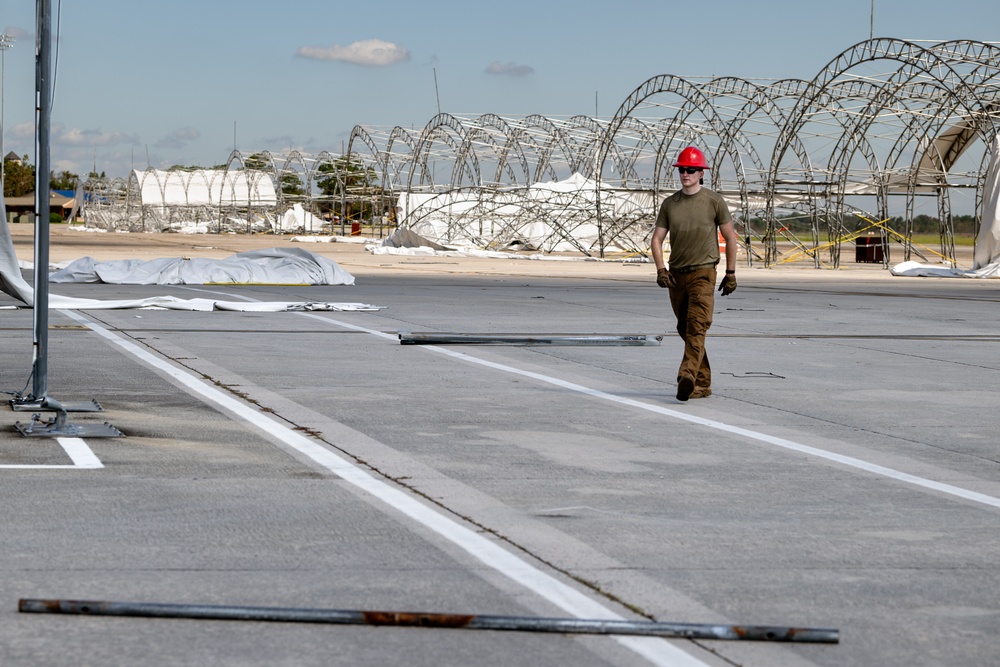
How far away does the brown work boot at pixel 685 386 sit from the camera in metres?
10.9

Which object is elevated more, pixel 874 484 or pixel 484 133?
pixel 484 133

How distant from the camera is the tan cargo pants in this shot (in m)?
11.1

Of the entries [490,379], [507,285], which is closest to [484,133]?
[507,285]

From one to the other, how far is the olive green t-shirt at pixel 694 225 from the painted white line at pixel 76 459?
16.9 feet

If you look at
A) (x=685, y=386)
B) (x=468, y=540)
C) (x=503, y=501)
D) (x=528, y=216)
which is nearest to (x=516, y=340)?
(x=685, y=386)

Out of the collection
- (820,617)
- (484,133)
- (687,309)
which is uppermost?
(484,133)

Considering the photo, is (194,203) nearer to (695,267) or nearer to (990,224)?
(990,224)

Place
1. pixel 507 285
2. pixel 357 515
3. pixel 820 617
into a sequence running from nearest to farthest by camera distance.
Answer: pixel 820 617 < pixel 357 515 < pixel 507 285

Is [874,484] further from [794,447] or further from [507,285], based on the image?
[507,285]

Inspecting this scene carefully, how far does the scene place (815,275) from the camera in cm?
3916

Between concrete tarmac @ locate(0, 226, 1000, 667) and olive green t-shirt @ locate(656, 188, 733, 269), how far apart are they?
45.4 inches

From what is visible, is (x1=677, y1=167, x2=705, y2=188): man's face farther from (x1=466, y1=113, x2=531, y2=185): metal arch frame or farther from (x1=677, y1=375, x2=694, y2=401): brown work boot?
(x1=466, y1=113, x2=531, y2=185): metal arch frame

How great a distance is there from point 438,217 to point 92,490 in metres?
61.3

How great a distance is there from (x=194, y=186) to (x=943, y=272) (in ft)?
273
